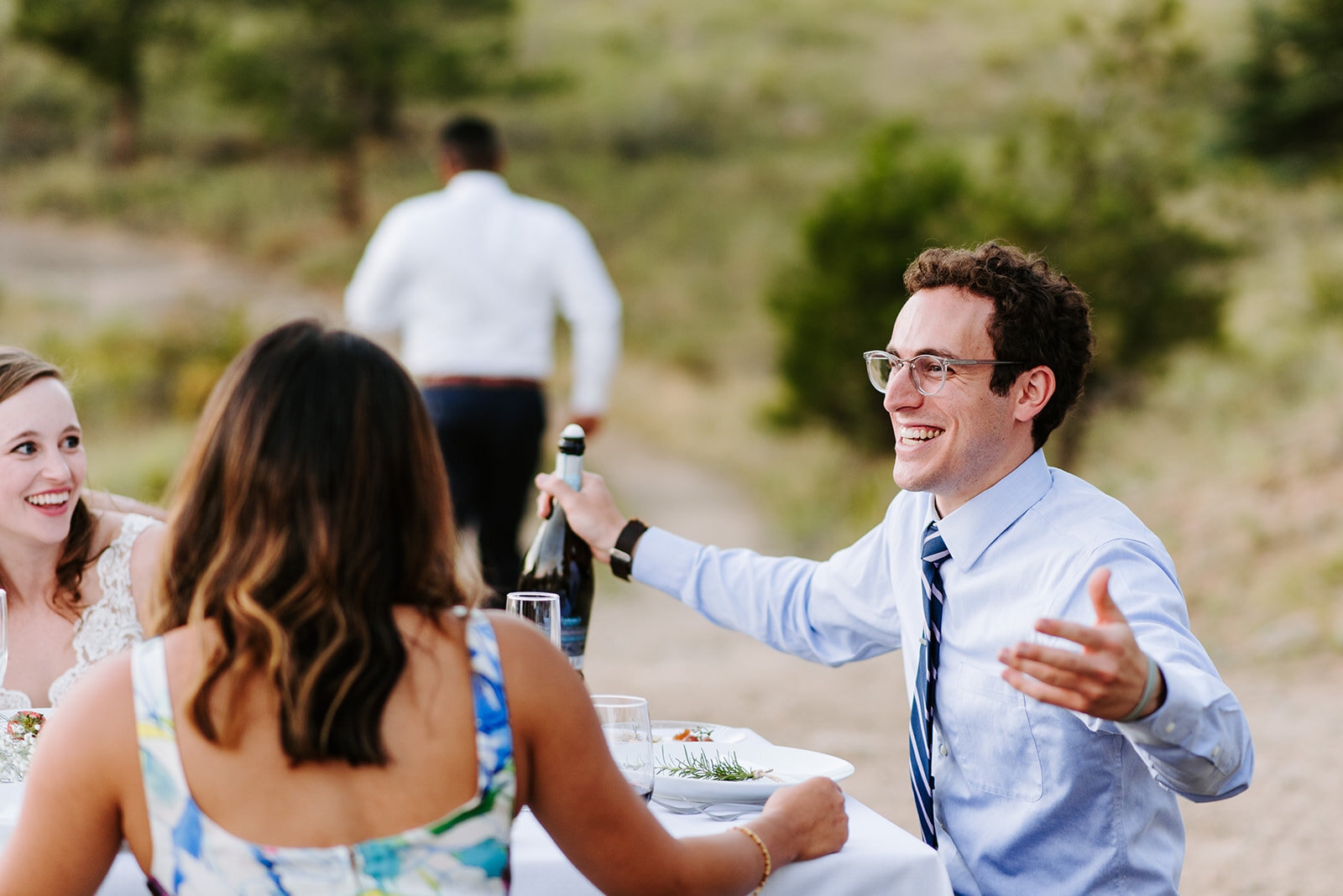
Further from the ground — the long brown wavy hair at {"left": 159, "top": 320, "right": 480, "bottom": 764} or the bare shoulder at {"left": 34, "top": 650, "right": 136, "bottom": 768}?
the long brown wavy hair at {"left": 159, "top": 320, "right": 480, "bottom": 764}

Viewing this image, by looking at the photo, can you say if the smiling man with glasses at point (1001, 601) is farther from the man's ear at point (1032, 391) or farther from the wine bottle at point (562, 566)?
the wine bottle at point (562, 566)

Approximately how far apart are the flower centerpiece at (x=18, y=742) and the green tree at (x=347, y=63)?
23.7 m

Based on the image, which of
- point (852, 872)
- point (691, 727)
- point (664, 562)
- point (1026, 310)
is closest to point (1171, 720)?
point (852, 872)

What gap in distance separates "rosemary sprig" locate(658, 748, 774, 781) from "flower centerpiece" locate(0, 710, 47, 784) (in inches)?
33.1

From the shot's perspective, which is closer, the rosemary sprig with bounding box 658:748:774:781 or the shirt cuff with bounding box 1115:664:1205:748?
the shirt cuff with bounding box 1115:664:1205:748

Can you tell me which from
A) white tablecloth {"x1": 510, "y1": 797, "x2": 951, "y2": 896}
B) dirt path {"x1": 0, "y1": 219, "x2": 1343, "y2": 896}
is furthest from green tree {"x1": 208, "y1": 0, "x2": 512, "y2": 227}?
white tablecloth {"x1": 510, "y1": 797, "x2": 951, "y2": 896}

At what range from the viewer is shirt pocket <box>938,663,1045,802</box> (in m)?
1.92

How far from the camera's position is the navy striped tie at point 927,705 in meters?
2.02

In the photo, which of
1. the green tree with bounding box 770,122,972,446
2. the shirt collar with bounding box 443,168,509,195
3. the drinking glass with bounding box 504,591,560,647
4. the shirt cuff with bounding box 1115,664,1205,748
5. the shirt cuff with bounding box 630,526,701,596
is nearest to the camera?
the shirt cuff with bounding box 1115,664,1205,748

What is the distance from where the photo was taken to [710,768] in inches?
70.3

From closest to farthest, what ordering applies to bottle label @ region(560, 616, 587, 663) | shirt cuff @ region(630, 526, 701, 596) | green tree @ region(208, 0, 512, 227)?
bottle label @ region(560, 616, 587, 663) → shirt cuff @ region(630, 526, 701, 596) → green tree @ region(208, 0, 512, 227)

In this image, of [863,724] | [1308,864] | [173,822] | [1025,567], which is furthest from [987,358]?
[863,724]

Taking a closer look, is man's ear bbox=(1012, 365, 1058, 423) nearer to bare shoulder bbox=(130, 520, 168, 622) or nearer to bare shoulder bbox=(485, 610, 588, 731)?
bare shoulder bbox=(485, 610, 588, 731)

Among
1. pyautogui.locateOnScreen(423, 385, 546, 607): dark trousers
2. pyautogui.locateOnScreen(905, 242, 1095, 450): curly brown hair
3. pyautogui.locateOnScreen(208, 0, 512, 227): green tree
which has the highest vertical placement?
pyautogui.locateOnScreen(208, 0, 512, 227): green tree
